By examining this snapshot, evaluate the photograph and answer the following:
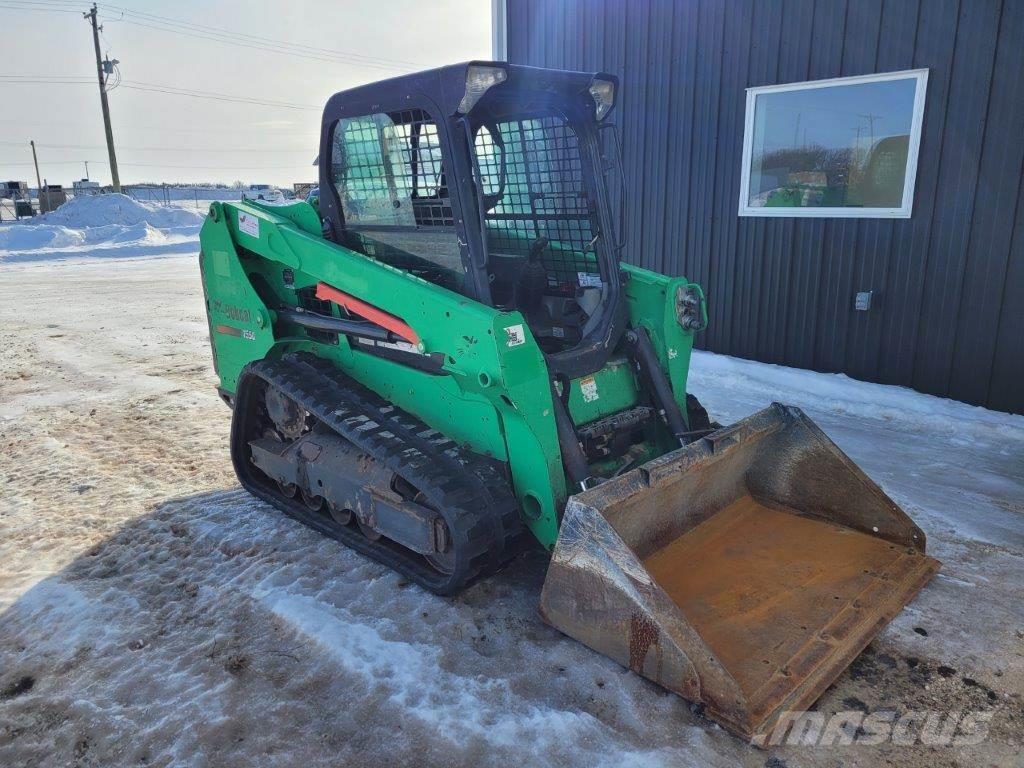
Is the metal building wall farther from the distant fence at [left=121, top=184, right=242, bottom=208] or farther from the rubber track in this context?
the distant fence at [left=121, top=184, right=242, bottom=208]

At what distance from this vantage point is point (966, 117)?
5840mm

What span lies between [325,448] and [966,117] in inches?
216

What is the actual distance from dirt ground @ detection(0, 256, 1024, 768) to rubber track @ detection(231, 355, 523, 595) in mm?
123

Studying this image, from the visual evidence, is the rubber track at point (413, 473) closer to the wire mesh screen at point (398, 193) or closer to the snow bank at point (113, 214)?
the wire mesh screen at point (398, 193)

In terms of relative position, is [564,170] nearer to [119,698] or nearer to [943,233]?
[119,698]

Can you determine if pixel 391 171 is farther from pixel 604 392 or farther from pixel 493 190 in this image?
pixel 604 392

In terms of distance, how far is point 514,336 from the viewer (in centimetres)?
324

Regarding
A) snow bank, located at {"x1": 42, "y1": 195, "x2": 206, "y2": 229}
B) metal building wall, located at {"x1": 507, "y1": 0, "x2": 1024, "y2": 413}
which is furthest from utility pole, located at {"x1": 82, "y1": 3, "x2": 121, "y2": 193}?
metal building wall, located at {"x1": 507, "y1": 0, "x2": 1024, "y2": 413}

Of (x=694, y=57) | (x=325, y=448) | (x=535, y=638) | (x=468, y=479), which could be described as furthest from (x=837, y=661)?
(x=694, y=57)

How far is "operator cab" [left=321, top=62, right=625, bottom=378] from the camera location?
351cm

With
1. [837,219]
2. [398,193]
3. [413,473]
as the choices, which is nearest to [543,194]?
[398,193]

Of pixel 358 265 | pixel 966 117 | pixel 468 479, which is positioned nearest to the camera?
pixel 468 479

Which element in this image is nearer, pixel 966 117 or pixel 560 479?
pixel 560 479

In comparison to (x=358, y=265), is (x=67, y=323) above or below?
below
